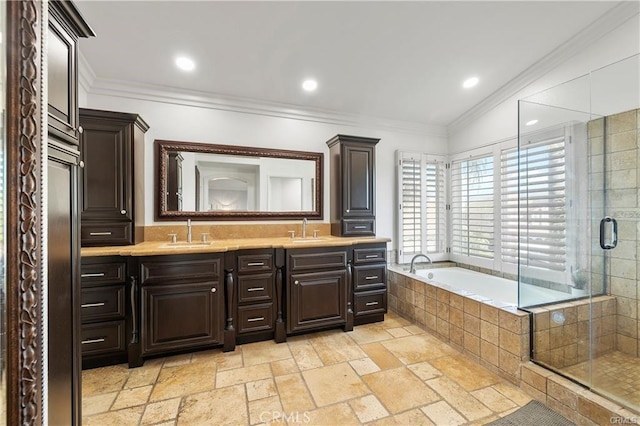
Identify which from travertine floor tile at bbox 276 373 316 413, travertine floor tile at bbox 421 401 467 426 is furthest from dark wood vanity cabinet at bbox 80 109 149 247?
travertine floor tile at bbox 421 401 467 426

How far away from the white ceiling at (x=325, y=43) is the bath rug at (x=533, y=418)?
2.90 m

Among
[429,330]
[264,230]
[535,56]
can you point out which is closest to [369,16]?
[535,56]

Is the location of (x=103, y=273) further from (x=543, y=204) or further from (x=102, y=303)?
(x=543, y=204)

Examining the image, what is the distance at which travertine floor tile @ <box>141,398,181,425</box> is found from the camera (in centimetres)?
162

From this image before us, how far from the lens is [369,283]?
9.75 feet

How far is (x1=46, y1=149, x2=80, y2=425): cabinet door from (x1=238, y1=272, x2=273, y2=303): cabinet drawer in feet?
4.53

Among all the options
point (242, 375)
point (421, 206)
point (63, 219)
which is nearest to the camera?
point (63, 219)

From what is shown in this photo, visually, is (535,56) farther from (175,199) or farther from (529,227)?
(175,199)

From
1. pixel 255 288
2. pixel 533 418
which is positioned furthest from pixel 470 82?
pixel 255 288

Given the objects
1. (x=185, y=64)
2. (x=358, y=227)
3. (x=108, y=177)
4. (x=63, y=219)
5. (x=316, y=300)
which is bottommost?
(x=316, y=300)

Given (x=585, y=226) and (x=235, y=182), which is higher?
(x=235, y=182)

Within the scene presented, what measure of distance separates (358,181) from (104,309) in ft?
8.69

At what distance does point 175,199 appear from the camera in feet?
9.32

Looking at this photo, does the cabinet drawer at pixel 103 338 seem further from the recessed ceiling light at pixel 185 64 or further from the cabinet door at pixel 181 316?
the recessed ceiling light at pixel 185 64
